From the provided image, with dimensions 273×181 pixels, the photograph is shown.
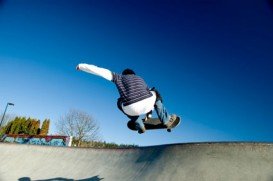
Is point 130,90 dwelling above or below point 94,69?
below

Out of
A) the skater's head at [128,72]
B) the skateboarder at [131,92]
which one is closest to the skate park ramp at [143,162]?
the skateboarder at [131,92]

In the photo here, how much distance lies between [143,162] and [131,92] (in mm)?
6817

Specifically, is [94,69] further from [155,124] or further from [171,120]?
[171,120]

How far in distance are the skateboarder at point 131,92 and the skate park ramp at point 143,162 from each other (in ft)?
14.6

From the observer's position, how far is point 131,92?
17.0ft

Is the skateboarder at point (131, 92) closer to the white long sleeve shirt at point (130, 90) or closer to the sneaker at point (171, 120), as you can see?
the white long sleeve shirt at point (130, 90)

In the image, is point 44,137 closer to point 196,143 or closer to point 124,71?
point 196,143

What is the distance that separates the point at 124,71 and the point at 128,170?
6.78m

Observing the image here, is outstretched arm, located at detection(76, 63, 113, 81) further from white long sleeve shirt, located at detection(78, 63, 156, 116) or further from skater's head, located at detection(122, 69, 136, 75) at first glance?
skater's head, located at detection(122, 69, 136, 75)

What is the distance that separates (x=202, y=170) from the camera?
29.0ft

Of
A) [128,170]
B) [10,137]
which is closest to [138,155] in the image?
[128,170]

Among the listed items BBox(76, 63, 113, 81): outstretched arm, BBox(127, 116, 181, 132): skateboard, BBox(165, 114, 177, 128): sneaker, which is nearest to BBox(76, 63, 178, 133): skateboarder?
BBox(76, 63, 113, 81): outstretched arm

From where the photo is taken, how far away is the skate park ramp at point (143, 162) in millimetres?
8461

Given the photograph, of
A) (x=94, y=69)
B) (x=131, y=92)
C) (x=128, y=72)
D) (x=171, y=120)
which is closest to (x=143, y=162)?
(x=171, y=120)
